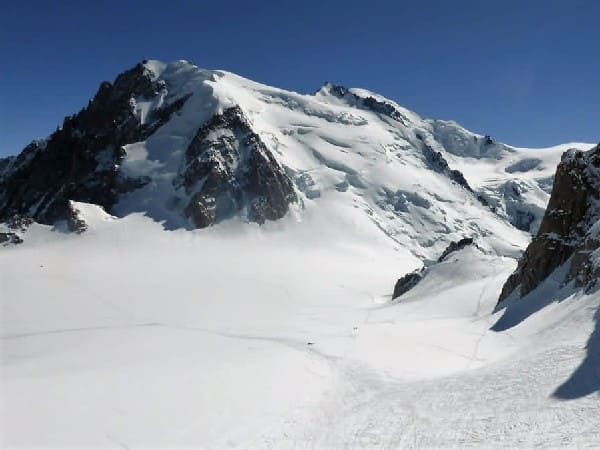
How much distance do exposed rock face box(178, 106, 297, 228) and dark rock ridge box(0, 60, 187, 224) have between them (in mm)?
12995

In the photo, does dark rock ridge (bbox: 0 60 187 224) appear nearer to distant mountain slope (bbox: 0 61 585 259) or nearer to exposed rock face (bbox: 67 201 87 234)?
distant mountain slope (bbox: 0 61 585 259)

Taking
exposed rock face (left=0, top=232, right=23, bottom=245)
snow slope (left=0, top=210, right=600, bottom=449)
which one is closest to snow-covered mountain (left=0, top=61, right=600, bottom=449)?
snow slope (left=0, top=210, right=600, bottom=449)

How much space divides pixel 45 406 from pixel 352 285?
59.2 metres

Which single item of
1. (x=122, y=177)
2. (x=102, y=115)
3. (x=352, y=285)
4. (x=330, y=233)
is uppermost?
(x=102, y=115)

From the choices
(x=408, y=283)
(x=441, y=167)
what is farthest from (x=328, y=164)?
(x=408, y=283)

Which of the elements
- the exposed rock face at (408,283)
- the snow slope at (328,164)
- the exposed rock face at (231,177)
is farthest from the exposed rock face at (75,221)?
the exposed rock face at (408,283)

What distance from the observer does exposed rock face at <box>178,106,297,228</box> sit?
108750 millimetres

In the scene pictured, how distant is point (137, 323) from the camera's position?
48.2 m

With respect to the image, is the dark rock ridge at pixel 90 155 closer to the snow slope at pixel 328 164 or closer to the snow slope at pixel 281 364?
the snow slope at pixel 328 164

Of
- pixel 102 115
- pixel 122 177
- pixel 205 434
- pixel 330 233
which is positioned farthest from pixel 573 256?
pixel 102 115

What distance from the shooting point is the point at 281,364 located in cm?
3034

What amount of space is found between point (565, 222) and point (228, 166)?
81.7 metres

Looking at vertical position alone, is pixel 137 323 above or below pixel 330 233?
below

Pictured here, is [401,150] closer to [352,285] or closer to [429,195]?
[429,195]
